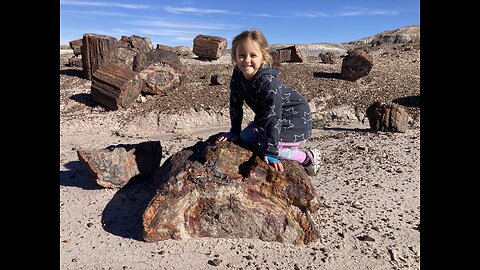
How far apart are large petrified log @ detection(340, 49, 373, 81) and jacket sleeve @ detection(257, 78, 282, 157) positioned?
792 cm

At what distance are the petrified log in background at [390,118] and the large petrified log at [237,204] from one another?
382 cm

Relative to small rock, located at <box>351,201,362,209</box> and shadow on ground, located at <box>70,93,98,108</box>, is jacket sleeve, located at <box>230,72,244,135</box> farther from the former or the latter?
shadow on ground, located at <box>70,93,98,108</box>

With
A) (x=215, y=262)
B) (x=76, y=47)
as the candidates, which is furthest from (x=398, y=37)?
(x=215, y=262)

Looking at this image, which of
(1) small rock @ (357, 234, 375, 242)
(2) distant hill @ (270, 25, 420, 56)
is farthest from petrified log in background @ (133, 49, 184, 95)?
(2) distant hill @ (270, 25, 420, 56)

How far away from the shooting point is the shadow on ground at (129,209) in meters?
3.50

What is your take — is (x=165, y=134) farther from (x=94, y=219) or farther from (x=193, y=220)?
(x=193, y=220)

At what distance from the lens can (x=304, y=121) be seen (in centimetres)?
366

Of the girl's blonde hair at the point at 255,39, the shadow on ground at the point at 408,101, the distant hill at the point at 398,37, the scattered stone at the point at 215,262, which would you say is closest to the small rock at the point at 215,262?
the scattered stone at the point at 215,262

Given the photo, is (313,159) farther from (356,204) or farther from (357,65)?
(357,65)

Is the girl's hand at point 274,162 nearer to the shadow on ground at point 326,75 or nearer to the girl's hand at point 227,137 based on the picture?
the girl's hand at point 227,137

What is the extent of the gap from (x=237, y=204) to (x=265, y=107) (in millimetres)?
863

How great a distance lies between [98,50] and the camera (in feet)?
A: 33.7

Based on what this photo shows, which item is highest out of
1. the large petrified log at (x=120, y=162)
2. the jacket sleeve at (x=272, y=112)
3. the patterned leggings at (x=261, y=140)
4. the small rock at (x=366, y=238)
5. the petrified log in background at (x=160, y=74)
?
the petrified log in background at (x=160, y=74)
